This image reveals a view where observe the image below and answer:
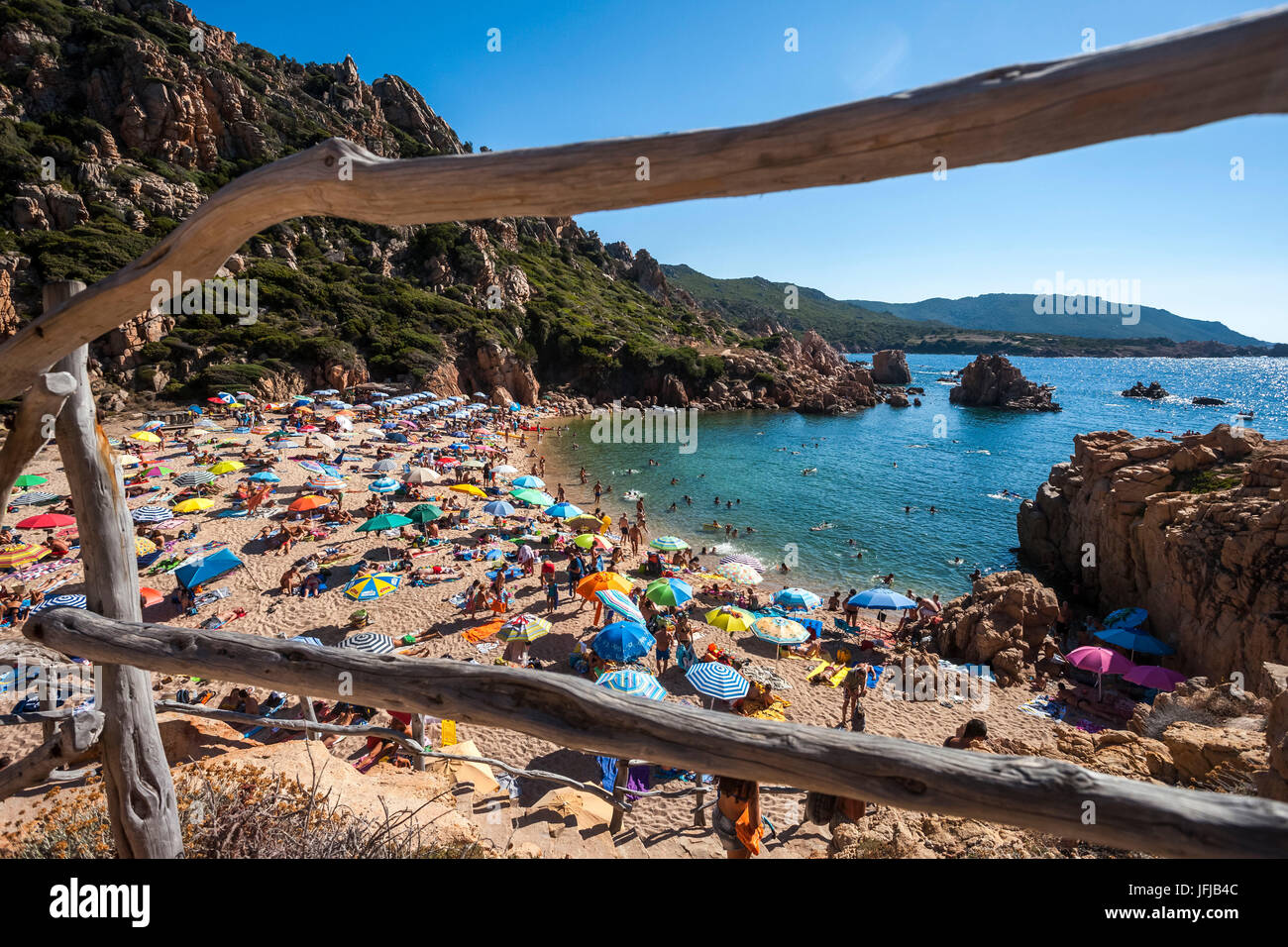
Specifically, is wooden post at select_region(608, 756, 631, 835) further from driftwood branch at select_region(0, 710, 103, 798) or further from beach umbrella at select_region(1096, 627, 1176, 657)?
beach umbrella at select_region(1096, 627, 1176, 657)

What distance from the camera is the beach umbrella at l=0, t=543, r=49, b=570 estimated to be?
12.6 meters

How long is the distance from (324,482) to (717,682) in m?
17.1

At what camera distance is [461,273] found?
2250 inches

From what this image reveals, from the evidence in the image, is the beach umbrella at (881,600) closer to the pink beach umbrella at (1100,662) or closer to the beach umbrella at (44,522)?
the pink beach umbrella at (1100,662)

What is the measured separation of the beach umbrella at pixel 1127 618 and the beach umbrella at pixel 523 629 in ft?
45.9

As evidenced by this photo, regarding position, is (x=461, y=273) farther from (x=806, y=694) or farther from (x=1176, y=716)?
(x=1176, y=716)

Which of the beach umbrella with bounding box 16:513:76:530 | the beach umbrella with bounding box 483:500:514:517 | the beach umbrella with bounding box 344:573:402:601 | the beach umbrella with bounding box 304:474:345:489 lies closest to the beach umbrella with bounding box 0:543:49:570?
the beach umbrella with bounding box 16:513:76:530

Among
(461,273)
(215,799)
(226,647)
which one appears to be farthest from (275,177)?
(461,273)

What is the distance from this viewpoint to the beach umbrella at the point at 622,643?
1023 centimetres

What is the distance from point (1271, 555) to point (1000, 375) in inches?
2757

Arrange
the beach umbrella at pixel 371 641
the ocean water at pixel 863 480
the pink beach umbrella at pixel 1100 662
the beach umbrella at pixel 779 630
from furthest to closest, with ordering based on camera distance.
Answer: the ocean water at pixel 863 480 → the beach umbrella at pixel 779 630 → the pink beach umbrella at pixel 1100 662 → the beach umbrella at pixel 371 641

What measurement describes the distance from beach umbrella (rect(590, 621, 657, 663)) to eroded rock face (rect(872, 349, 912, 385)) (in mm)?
88118

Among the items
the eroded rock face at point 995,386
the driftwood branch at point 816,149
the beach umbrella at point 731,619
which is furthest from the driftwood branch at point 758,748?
the eroded rock face at point 995,386

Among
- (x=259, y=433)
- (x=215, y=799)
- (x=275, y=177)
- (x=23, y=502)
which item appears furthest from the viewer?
(x=259, y=433)
